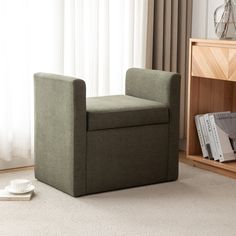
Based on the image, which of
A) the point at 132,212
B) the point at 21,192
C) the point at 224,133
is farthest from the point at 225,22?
the point at 21,192

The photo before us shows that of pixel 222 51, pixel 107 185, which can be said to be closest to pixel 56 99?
pixel 107 185

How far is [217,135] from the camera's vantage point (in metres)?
3.94

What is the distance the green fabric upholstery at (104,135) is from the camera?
323 cm

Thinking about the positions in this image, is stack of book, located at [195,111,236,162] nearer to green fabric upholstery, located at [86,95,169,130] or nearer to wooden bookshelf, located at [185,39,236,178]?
wooden bookshelf, located at [185,39,236,178]

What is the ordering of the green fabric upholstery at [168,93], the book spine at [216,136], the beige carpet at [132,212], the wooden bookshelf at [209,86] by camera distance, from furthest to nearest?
the book spine at [216,136] → the wooden bookshelf at [209,86] → the green fabric upholstery at [168,93] → the beige carpet at [132,212]

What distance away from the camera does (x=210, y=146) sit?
4.00m

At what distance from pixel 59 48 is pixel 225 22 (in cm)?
113

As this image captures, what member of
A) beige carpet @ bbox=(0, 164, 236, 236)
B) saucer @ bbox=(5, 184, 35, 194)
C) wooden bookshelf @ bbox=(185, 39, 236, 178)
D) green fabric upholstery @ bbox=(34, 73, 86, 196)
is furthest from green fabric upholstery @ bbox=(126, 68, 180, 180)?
saucer @ bbox=(5, 184, 35, 194)

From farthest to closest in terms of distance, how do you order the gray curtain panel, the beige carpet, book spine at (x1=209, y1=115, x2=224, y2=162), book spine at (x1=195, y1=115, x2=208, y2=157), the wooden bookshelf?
1. the gray curtain panel
2. book spine at (x1=195, y1=115, x2=208, y2=157)
3. book spine at (x1=209, y1=115, x2=224, y2=162)
4. the wooden bookshelf
5. the beige carpet

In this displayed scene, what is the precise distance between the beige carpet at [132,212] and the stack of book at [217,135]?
37 cm

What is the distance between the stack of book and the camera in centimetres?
394

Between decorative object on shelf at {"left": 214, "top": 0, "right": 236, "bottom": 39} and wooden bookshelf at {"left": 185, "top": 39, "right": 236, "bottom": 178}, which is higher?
decorative object on shelf at {"left": 214, "top": 0, "right": 236, "bottom": 39}

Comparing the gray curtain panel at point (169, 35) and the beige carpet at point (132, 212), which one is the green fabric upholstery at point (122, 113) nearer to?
the beige carpet at point (132, 212)

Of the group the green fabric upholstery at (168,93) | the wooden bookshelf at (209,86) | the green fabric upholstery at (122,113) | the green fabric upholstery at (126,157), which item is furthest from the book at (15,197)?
the wooden bookshelf at (209,86)
